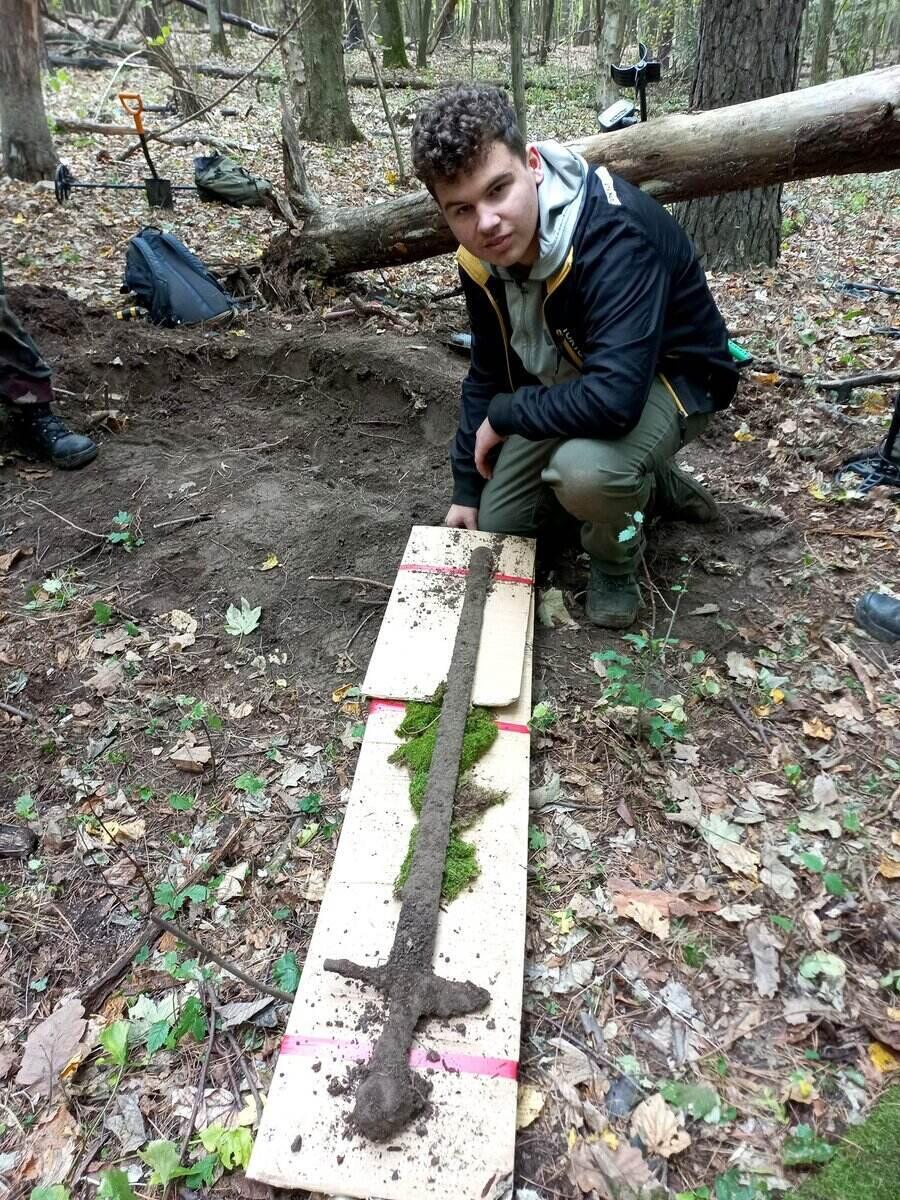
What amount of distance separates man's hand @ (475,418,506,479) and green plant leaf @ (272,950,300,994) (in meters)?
1.79

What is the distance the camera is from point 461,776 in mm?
2135

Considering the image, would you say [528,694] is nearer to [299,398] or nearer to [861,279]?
[299,398]

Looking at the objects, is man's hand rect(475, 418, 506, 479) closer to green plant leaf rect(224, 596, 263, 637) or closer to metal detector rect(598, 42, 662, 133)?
green plant leaf rect(224, 596, 263, 637)

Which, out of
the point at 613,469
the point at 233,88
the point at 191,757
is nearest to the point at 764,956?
the point at 613,469

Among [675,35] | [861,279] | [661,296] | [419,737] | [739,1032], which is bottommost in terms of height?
[739,1032]

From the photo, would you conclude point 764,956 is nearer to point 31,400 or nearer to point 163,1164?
point 163,1164

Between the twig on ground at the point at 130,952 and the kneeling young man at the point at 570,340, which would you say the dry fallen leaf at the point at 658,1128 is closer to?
the twig on ground at the point at 130,952

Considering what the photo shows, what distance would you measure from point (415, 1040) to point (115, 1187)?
61 cm

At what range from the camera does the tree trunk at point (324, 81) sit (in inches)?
393

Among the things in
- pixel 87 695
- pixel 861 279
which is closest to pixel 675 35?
pixel 861 279

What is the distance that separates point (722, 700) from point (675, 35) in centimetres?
2587

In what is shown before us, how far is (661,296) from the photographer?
2.27 meters

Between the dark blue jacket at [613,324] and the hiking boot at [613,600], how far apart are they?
0.55 m

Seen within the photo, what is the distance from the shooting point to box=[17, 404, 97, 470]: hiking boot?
375 cm
